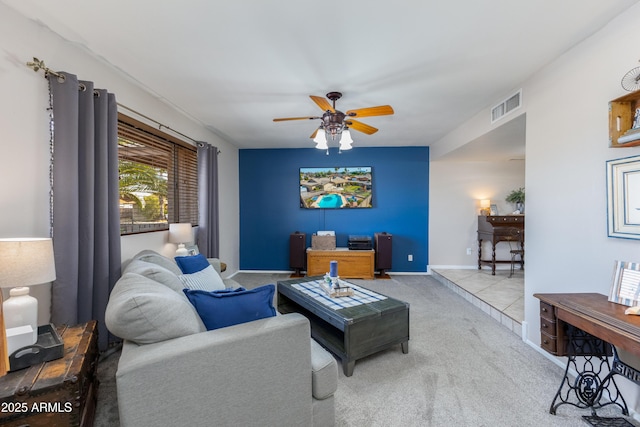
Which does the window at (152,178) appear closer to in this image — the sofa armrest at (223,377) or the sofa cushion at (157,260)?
the sofa cushion at (157,260)

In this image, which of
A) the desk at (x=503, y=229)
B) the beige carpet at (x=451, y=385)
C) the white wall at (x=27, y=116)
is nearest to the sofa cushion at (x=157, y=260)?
the white wall at (x=27, y=116)

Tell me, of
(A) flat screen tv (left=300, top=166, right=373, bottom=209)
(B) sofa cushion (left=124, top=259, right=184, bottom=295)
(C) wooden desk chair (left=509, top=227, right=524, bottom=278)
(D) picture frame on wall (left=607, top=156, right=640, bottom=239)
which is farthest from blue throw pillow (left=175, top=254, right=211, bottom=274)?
(C) wooden desk chair (left=509, top=227, right=524, bottom=278)

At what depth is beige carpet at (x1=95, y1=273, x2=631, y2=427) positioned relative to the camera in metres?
1.72

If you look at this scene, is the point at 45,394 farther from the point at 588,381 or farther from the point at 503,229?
the point at 503,229

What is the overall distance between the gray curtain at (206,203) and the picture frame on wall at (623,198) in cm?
415

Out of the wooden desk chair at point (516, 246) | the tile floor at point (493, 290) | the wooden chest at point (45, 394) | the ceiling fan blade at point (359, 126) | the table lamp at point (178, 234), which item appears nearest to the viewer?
the wooden chest at point (45, 394)

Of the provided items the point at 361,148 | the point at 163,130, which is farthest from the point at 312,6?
the point at 361,148

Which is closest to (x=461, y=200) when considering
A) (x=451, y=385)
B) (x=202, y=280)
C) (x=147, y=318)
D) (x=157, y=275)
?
(x=451, y=385)

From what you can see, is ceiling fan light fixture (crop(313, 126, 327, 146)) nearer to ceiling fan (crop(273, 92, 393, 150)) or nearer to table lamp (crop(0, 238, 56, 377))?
ceiling fan (crop(273, 92, 393, 150))

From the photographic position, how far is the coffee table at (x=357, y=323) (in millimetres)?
2158

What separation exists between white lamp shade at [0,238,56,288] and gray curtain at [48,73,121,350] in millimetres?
564

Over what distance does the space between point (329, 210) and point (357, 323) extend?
352cm

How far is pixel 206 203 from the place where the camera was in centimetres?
404

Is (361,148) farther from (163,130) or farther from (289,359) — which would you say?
(289,359)
